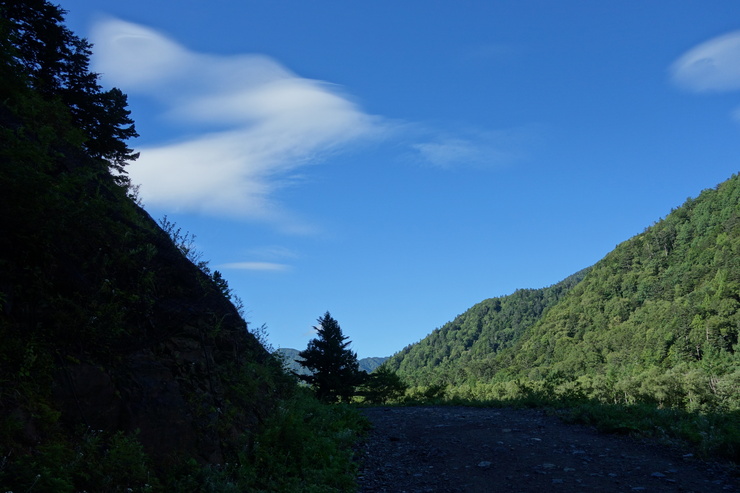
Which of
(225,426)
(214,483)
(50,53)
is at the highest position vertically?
(50,53)

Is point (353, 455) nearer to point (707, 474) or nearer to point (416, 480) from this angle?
point (416, 480)

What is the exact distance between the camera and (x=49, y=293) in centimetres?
693

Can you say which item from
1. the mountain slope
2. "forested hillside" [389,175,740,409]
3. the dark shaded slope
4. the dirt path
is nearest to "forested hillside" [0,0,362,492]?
the dark shaded slope

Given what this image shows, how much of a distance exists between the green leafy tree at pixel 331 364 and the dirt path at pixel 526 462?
21.4 m

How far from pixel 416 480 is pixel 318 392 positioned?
26535 mm

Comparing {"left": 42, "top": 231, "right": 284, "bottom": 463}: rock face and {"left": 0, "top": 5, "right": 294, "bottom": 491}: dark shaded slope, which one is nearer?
{"left": 0, "top": 5, "right": 294, "bottom": 491}: dark shaded slope

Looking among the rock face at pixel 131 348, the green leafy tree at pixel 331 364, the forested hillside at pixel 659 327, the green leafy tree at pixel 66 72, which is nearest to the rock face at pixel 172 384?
the rock face at pixel 131 348

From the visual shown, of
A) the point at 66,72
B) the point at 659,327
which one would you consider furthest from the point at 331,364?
the point at 659,327

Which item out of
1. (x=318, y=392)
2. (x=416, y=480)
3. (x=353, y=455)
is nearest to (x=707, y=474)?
(x=416, y=480)

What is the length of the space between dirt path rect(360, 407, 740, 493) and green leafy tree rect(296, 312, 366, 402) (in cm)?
2138

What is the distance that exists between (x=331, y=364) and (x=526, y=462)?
89.9 feet

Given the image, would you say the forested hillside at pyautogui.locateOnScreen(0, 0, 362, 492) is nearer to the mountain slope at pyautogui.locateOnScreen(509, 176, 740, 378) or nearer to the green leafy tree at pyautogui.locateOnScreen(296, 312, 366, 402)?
the green leafy tree at pyautogui.locateOnScreen(296, 312, 366, 402)

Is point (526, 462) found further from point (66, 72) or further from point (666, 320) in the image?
point (666, 320)

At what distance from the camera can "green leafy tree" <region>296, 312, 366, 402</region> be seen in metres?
34.8
